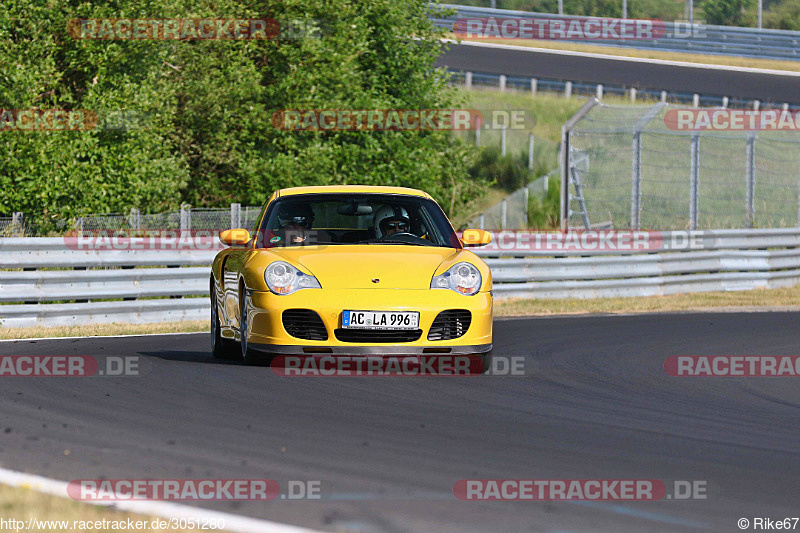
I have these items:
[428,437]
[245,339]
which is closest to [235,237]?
[245,339]

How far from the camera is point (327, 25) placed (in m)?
26.0

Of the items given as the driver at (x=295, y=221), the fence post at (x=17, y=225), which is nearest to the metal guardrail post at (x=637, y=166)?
the fence post at (x=17, y=225)

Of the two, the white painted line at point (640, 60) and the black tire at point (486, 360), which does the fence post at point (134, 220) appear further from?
the white painted line at point (640, 60)

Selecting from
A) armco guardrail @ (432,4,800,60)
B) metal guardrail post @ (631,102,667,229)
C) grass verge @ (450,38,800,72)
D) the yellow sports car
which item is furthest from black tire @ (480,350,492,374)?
armco guardrail @ (432,4,800,60)

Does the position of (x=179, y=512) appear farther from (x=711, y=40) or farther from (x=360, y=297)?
(x=711, y=40)

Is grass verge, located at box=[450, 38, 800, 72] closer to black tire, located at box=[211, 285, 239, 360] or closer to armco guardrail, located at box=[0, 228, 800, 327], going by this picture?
armco guardrail, located at box=[0, 228, 800, 327]

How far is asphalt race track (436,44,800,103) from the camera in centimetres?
3900

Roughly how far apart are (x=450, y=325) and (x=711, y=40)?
37882 millimetres

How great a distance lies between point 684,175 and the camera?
3556cm

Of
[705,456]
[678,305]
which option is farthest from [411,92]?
[705,456]

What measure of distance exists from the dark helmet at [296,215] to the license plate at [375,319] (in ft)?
4.81

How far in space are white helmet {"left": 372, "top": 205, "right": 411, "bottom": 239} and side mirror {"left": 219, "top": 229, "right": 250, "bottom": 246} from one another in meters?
0.98

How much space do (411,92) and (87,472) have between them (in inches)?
884

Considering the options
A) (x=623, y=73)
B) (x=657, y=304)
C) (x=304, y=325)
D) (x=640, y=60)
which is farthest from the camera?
(x=640, y=60)
